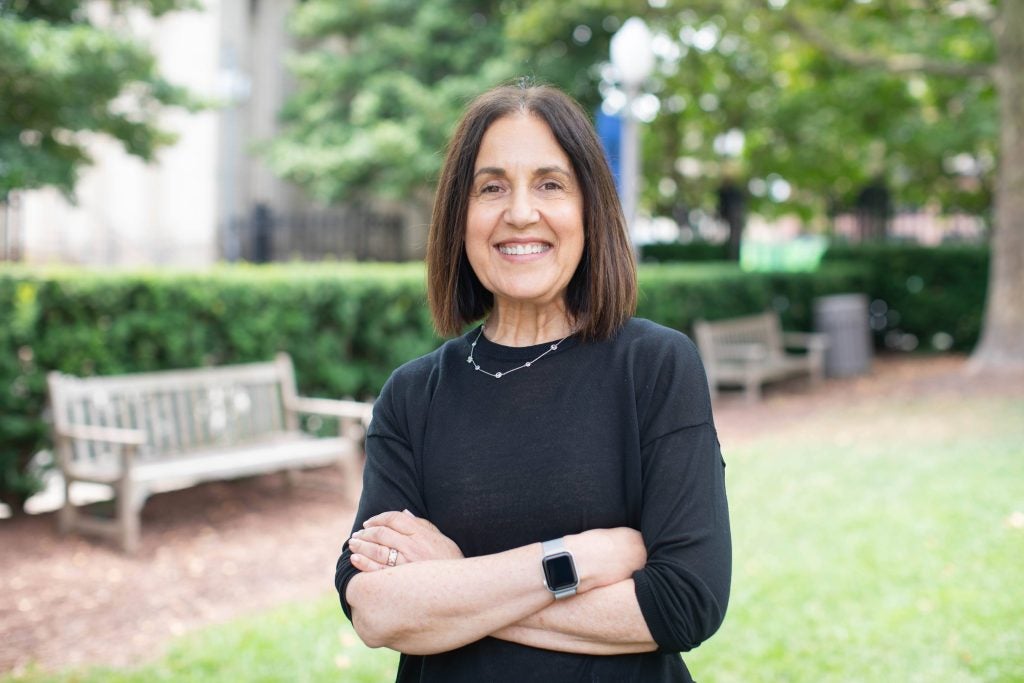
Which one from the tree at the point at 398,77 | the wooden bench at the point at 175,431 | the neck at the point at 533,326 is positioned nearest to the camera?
the neck at the point at 533,326

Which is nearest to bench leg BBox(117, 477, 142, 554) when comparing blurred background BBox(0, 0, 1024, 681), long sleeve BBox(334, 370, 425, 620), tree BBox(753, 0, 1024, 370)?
blurred background BBox(0, 0, 1024, 681)

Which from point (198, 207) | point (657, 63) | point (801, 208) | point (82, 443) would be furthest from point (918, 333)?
point (82, 443)

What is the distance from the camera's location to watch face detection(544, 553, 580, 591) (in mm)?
1885

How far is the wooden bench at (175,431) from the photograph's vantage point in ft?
23.4

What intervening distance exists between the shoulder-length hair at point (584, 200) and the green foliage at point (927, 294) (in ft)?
58.5

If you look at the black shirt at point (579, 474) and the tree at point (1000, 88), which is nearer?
the black shirt at point (579, 474)

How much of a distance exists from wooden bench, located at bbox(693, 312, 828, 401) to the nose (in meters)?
11.2

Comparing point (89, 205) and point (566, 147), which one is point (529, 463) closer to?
point (566, 147)

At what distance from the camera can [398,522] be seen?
2025mm

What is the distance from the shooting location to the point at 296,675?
15.6 ft

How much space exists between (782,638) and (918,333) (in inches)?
597

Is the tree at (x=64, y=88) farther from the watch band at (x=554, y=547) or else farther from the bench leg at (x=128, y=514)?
the watch band at (x=554, y=547)

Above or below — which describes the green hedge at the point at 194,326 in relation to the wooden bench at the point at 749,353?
above

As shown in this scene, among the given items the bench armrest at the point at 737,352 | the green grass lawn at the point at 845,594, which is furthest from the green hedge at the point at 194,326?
the bench armrest at the point at 737,352
